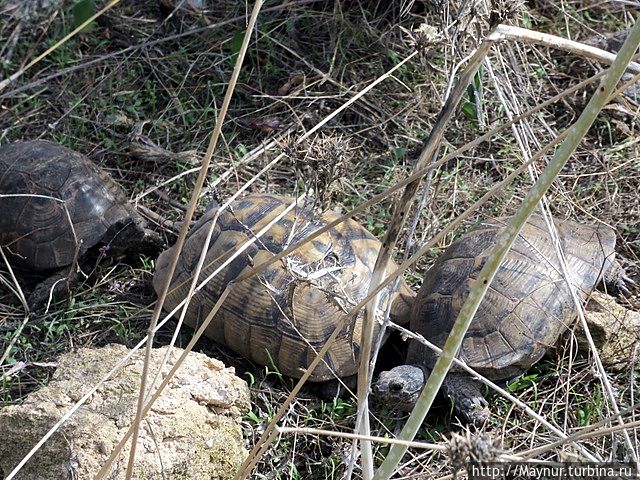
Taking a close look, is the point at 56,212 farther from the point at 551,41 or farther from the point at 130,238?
the point at 551,41

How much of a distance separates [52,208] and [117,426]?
1.84m

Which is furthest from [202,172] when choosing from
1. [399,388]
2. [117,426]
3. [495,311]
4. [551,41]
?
[495,311]

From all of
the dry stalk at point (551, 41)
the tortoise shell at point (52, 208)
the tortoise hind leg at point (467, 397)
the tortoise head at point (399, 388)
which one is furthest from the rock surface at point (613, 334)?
the tortoise shell at point (52, 208)

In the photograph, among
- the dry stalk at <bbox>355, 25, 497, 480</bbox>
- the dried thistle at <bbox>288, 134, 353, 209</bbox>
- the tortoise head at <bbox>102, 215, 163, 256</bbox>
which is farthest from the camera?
the tortoise head at <bbox>102, 215, 163, 256</bbox>

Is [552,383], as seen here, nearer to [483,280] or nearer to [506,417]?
[506,417]

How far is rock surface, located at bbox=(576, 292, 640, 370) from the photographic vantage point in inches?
127

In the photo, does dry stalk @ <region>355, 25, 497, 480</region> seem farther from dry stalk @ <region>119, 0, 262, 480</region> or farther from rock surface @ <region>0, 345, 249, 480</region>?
rock surface @ <region>0, 345, 249, 480</region>

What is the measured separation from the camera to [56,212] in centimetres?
403

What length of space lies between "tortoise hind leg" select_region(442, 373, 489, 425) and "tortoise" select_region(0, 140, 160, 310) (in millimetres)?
1584

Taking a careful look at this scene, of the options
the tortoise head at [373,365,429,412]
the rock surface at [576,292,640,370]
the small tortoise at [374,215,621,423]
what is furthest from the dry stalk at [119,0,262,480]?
the rock surface at [576,292,640,370]

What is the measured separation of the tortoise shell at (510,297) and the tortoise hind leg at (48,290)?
1569 mm

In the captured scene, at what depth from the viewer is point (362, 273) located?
3414mm

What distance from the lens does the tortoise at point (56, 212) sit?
3.97 metres

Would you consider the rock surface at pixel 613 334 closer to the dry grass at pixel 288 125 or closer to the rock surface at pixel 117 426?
the dry grass at pixel 288 125
